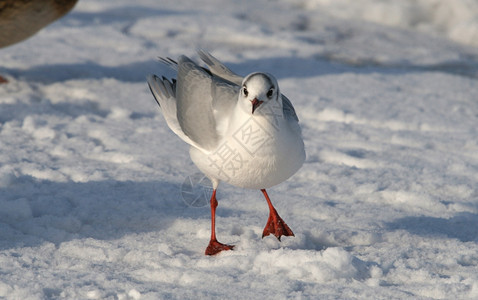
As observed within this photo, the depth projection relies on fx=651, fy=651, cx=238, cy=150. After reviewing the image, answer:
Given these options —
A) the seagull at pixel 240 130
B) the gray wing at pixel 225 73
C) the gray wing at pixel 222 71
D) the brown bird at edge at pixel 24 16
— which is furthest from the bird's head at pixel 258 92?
the brown bird at edge at pixel 24 16

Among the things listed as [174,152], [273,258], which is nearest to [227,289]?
[273,258]

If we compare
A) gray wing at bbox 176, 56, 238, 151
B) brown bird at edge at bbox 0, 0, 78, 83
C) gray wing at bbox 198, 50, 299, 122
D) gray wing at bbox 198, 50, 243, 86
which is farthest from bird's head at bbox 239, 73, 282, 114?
brown bird at edge at bbox 0, 0, 78, 83

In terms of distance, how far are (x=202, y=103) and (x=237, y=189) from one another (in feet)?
3.25

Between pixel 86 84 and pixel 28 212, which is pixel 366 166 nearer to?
pixel 28 212

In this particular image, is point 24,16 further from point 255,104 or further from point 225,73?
point 255,104

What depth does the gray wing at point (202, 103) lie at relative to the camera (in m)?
3.40

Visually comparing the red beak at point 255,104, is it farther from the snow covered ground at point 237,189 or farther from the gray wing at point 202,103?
the snow covered ground at point 237,189

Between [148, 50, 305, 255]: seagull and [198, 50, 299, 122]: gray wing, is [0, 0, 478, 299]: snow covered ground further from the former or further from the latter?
[198, 50, 299, 122]: gray wing

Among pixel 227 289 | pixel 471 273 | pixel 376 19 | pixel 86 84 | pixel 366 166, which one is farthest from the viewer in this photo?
pixel 376 19

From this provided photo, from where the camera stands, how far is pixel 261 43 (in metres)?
8.42

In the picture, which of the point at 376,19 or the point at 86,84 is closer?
the point at 86,84

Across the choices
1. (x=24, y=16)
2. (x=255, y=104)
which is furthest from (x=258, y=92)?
(x=24, y=16)

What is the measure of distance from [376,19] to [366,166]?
5.62m

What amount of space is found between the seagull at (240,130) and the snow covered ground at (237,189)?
383 mm
